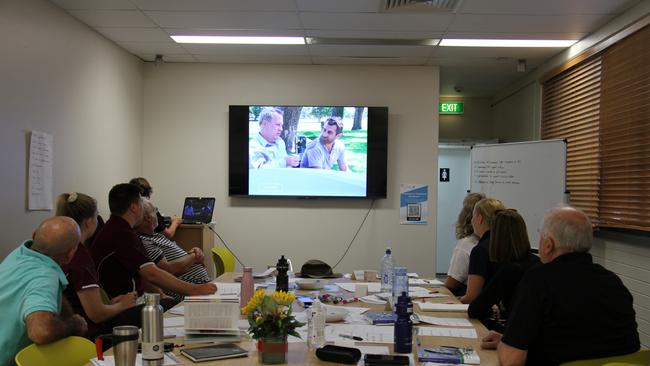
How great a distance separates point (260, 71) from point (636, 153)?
3.89 meters

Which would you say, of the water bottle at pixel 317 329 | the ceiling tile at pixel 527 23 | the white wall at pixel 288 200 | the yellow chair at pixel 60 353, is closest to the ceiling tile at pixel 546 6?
the ceiling tile at pixel 527 23

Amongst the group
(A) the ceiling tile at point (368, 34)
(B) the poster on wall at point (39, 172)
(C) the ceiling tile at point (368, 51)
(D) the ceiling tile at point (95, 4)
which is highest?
(D) the ceiling tile at point (95, 4)

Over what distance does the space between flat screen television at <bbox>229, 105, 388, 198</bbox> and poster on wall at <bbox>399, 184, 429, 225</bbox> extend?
0.90 feet

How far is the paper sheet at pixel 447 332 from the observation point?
2551mm

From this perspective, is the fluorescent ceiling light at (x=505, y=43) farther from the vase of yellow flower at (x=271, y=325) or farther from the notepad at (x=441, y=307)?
the vase of yellow flower at (x=271, y=325)

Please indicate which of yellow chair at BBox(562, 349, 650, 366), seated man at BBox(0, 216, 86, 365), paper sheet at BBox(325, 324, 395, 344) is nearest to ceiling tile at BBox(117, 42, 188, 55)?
seated man at BBox(0, 216, 86, 365)

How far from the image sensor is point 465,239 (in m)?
3.85

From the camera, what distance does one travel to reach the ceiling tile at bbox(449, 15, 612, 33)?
4566 mm

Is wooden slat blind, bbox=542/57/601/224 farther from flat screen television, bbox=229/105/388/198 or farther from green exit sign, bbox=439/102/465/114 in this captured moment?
green exit sign, bbox=439/102/465/114

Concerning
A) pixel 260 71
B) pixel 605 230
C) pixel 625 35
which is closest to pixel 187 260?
pixel 260 71

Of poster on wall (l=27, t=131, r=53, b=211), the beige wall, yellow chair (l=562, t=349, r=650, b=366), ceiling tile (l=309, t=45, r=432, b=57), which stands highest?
ceiling tile (l=309, t=45, r=432, b=57)

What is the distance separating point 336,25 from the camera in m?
4.87

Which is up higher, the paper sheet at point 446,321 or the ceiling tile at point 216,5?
the ceiling tile at point 216,5

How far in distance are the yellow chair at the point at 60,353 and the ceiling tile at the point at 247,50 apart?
13.0ft
